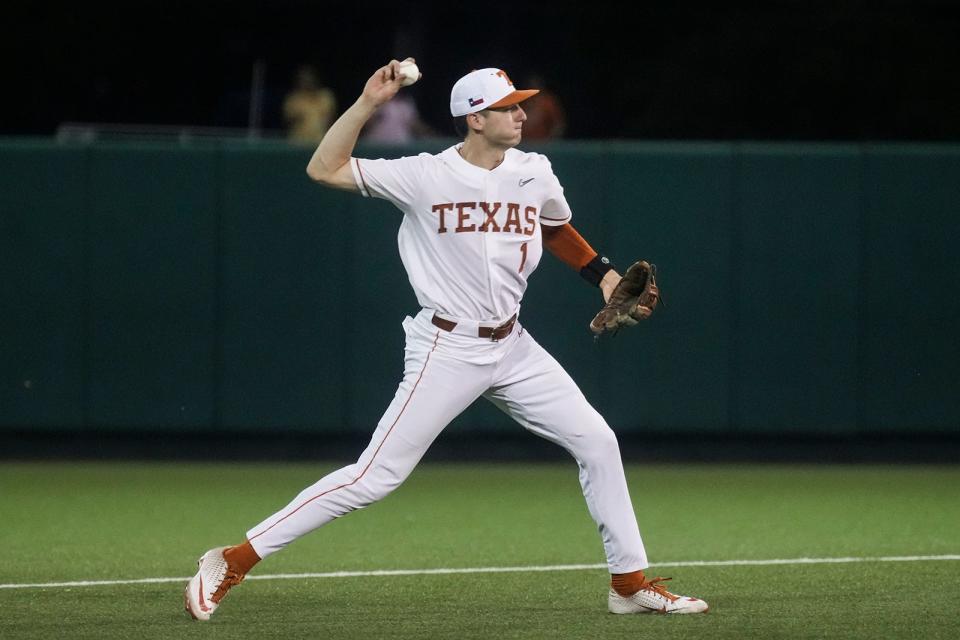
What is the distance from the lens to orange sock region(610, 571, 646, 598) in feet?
19.9

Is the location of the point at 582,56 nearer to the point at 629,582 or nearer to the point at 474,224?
the point at 474,224

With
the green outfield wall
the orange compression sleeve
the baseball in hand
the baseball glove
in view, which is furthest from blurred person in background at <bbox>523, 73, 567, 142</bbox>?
the baseball in hand

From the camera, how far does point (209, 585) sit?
19.2ft

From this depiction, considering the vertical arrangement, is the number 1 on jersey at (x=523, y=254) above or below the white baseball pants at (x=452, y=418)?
above

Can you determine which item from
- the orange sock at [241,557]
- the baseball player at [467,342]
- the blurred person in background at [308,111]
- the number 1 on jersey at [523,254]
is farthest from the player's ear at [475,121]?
the blurred person in background at [308,111]

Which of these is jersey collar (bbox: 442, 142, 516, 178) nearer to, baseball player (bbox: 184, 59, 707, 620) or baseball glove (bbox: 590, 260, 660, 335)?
baseball player (bbox: 184, 59, 707, 620)

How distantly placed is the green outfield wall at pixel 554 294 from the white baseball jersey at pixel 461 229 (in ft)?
17.6

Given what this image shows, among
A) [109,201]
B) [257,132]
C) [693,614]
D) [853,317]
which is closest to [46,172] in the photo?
[109,201]

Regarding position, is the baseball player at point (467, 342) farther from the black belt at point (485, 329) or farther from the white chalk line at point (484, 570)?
the white chalk line at point (484, 570)

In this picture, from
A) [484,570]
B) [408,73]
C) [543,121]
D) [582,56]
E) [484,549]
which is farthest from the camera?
[582,56]

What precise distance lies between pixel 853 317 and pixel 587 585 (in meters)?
5.34

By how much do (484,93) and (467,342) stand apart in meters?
0.94

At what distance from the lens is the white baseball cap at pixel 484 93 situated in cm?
602

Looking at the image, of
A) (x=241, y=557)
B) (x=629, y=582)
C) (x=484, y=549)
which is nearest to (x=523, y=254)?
(x=629, y=582)
